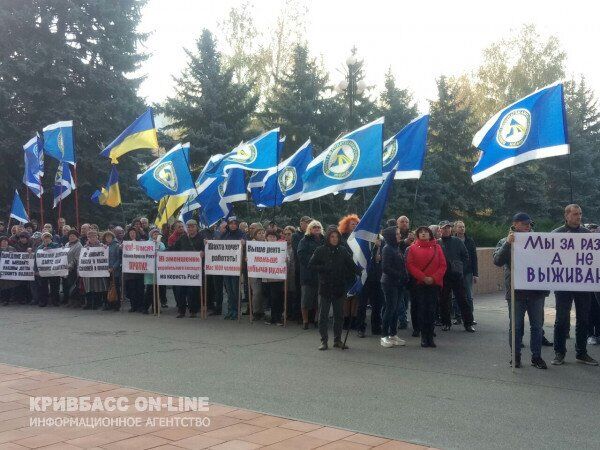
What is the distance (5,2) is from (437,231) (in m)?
22.1

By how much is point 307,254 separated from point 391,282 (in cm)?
188

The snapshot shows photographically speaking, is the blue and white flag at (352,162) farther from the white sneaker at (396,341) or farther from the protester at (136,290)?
the protester at (136,290)

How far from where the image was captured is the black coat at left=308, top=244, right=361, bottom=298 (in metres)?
9.85

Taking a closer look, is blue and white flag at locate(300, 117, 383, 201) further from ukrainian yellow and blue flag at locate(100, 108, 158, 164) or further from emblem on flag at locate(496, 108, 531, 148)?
ukrainian yellow and blue flag at locate(100, 108, 158, 164)

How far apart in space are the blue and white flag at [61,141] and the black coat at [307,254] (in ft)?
29.2

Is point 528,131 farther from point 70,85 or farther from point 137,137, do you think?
point 70,85

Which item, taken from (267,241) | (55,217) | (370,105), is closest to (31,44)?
(55,217)

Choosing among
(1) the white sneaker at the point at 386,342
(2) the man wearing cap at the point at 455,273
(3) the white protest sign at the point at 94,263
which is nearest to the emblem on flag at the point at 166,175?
(3) the white protest sign at the point at 94,263

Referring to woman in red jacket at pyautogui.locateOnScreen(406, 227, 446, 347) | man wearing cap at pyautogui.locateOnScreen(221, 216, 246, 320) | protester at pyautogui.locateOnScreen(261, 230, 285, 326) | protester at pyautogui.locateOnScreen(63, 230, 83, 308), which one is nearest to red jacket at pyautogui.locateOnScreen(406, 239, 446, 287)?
woman in red jacket at pyautogui.locateOnScreen(406, 227, 446, 347)

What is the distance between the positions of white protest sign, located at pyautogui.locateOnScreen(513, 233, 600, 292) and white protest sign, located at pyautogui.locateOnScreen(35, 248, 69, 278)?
1091cm

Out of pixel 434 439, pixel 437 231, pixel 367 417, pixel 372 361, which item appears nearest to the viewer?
pixel 434 439

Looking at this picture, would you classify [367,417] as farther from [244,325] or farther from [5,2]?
[5,2]

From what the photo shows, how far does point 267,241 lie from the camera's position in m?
12.8

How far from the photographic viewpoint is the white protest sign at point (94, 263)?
14984mm
